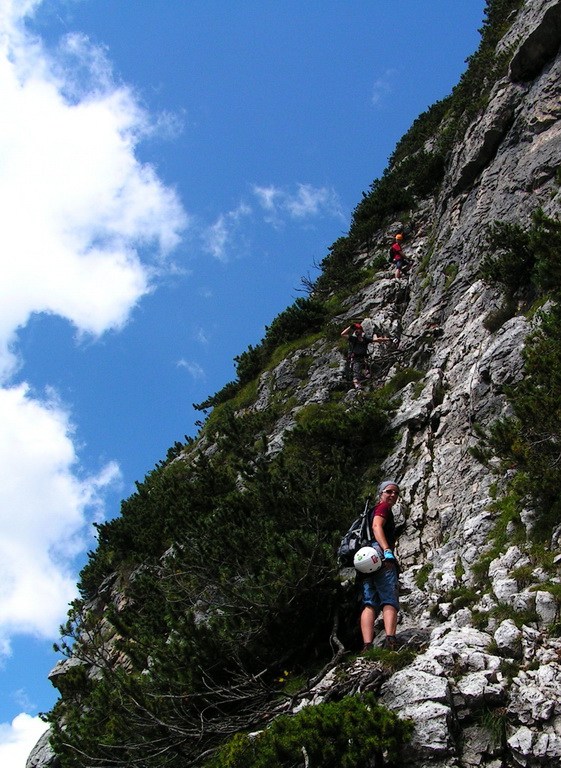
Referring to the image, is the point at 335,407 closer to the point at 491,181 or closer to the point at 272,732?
the point at 491,181

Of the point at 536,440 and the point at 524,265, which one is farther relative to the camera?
the point at 524,265

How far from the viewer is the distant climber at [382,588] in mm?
6082

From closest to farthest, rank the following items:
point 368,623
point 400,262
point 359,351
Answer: point 368,623
point 359,351
point 400,262

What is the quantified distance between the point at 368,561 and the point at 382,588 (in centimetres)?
34

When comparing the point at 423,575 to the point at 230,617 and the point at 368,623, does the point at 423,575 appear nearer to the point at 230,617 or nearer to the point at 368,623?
the point at 368,623

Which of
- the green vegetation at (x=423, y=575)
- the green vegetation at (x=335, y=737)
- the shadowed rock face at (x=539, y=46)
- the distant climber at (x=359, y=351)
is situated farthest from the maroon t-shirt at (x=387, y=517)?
the shadowed rock face at (x=539, y=46)

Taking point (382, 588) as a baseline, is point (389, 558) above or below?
above

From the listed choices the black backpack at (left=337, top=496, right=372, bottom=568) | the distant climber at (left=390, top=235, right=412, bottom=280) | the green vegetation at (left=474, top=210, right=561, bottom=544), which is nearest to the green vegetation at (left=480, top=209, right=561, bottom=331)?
the green vegetation at (left=474, top=210, right=561, bottom=544)

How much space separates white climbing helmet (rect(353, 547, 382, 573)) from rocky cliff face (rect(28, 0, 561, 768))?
731 millimetres

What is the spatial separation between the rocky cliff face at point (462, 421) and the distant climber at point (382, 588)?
29 centimetres

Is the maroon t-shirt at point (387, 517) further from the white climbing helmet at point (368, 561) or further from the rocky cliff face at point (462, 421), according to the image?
the rocky cliff face at point (462, 421)

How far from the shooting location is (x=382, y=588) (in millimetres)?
6387

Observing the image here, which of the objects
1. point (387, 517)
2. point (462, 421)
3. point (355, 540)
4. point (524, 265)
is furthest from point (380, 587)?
point (524, 265)

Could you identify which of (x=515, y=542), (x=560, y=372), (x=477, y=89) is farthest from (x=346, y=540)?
(x=477, y=89)
